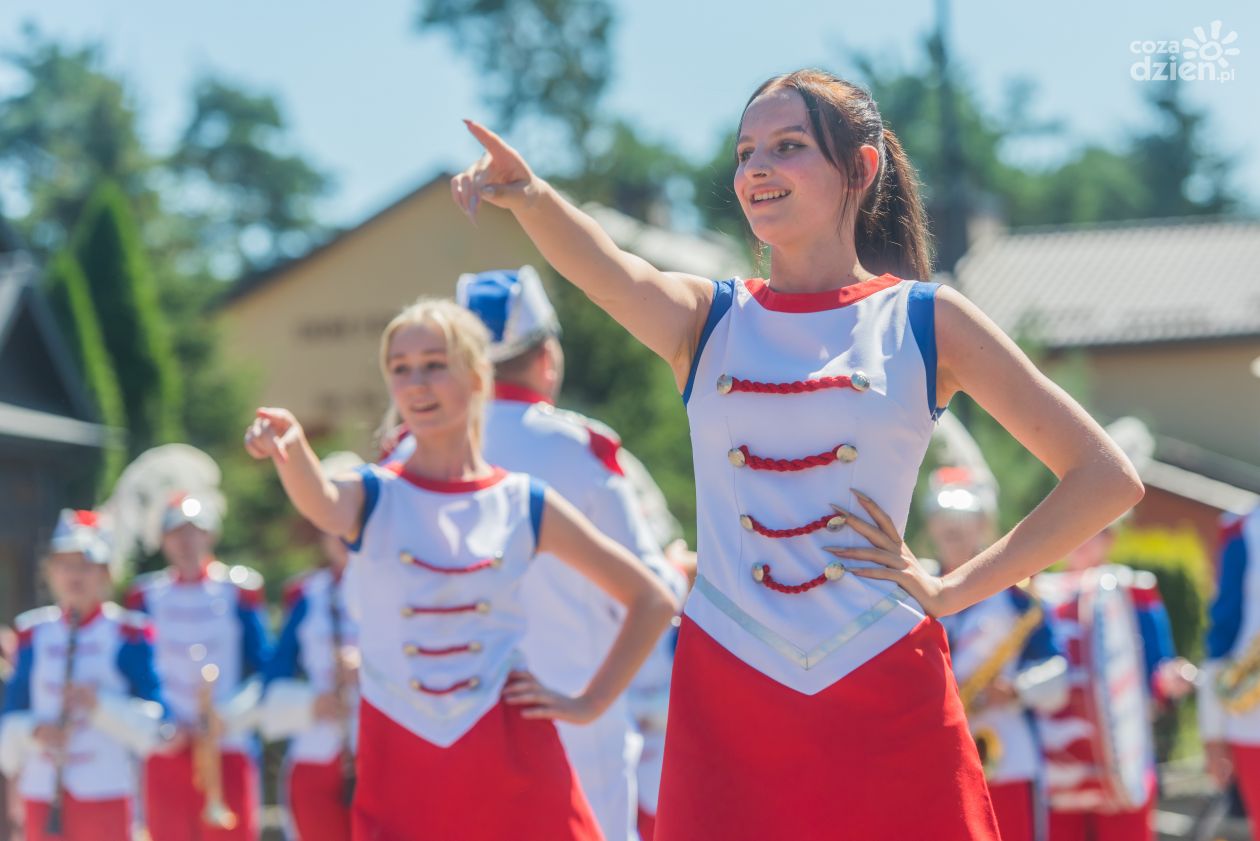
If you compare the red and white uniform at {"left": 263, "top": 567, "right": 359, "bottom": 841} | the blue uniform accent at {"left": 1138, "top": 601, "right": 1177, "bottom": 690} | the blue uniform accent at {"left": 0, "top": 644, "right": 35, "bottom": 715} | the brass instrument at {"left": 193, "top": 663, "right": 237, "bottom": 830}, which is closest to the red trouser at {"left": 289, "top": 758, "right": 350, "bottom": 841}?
the red and white uniform at {"left": 263, "top": 567, "right": 359, "bottom": 841}

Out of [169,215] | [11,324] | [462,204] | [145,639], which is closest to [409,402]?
[462,204]

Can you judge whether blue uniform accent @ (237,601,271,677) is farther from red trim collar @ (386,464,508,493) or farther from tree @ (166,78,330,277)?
tree @ (166,78,330,277)

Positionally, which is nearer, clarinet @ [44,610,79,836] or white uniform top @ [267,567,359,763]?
clarinet @ [44,610,79,836]

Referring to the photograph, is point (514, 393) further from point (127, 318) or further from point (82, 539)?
point (127, 318)

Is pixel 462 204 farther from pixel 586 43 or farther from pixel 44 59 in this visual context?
pixel 44 59

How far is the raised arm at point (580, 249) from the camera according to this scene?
2.76 meters

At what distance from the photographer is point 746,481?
2.79 m

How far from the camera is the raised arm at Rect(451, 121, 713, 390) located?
109 inches

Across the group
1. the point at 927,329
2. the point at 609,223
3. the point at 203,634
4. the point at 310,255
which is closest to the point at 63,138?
the point at 310,255

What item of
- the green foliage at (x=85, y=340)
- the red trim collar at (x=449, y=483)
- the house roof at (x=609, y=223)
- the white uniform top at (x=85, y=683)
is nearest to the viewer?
the red trim collar at (x=449, y=483)

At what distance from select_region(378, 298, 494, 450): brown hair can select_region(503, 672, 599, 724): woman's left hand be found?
62 centimetres

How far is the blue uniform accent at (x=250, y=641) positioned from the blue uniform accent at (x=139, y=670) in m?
1.27

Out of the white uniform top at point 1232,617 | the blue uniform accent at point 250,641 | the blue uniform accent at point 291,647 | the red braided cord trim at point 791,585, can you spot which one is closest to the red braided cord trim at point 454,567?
the red braided cord trim at point 791,585

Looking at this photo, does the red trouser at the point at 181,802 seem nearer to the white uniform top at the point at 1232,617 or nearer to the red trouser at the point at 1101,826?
the red trouser at the point at 1101,826
